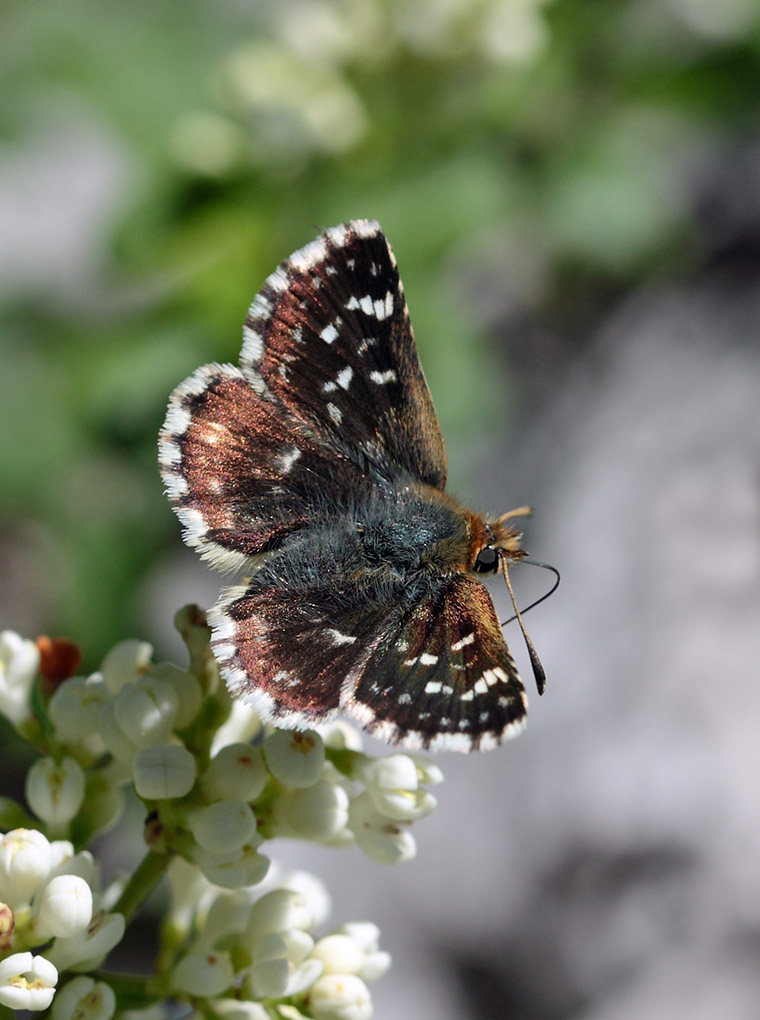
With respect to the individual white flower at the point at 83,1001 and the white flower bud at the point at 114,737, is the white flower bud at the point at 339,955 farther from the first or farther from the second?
the white flower bud at the point at 114,737

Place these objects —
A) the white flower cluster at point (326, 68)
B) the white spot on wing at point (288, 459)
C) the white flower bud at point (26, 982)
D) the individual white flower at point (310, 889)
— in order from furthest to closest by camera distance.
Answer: the white flower cluster at point (326, 68), the individual white flower at point (310, 889), the white spot on wing at point (288, 459), the white flower bud at point (26, 982)

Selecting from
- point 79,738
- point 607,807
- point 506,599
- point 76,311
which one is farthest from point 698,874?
point 76,311

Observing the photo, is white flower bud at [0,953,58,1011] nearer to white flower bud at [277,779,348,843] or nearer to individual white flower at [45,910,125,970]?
individual white flower at [45,910,125,970]

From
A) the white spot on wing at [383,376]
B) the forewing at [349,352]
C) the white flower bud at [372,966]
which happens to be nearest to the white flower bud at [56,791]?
the white flower bud at [372,966]

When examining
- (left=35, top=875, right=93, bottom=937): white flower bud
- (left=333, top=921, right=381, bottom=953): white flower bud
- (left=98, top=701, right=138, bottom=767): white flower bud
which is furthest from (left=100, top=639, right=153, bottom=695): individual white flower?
(left=333, top=921, right=381, bottom=953): white flower bud

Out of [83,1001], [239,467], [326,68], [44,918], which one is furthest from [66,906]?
[326,68]

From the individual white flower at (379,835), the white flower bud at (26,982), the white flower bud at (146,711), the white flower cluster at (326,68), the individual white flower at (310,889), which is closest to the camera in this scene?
the white flower bud at (26,982)

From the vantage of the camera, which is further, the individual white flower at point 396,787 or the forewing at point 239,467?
the forewing at point 239,467

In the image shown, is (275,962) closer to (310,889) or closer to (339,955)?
(339,955)

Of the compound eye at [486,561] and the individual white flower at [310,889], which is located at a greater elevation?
the compound eye at [486,561]
